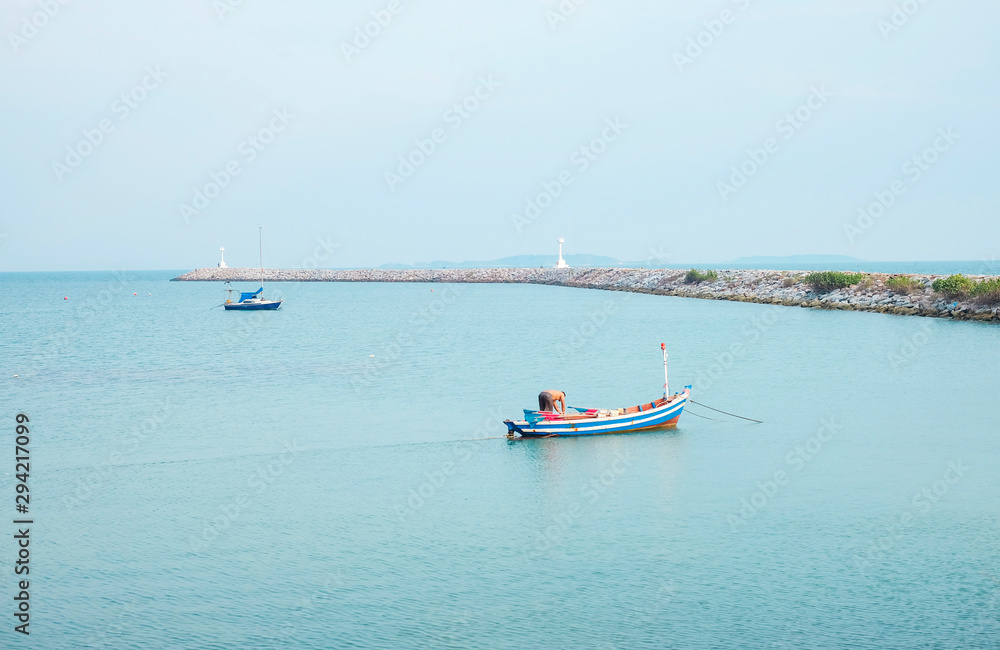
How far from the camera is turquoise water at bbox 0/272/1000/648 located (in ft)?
44.6

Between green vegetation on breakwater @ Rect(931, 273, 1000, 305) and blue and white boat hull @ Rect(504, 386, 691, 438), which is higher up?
green vegetation on breakwater @ Rect(931, 273, 1000, 305)

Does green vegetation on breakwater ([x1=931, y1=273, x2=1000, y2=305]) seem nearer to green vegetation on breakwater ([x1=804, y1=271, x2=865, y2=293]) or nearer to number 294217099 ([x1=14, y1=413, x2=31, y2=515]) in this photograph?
green vegetation on breakwater ([x1=804, y1=271, x2=865, y2=293])

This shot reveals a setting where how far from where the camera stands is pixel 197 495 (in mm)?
20344

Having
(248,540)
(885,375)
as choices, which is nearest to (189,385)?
(248,540)

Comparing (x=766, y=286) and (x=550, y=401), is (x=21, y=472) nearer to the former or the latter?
(x=550, y=401)

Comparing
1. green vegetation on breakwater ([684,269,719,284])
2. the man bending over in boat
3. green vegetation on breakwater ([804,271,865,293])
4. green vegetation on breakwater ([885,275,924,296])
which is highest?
green vegetation on breakwater ([684,269,719,284])

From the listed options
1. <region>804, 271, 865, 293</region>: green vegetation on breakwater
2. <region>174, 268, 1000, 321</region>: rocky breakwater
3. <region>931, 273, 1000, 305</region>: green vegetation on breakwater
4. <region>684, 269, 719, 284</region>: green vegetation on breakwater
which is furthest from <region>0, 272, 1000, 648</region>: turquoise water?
<region>684, 269, 719, 284</region>: green vegetation on breakwater

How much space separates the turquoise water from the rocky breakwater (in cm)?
2185

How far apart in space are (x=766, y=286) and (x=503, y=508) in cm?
7641

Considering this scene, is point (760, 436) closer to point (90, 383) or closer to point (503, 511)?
point (503, 511)

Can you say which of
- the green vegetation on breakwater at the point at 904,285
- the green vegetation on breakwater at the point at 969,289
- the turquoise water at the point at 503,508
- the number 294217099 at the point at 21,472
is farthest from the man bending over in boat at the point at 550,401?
the green vegetation on breakwater at the point at 904,285

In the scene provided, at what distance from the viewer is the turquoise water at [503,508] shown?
1359 cm

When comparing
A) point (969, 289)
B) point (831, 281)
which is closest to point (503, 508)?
point (969, 289)

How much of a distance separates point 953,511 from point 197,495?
1600 centimetres
